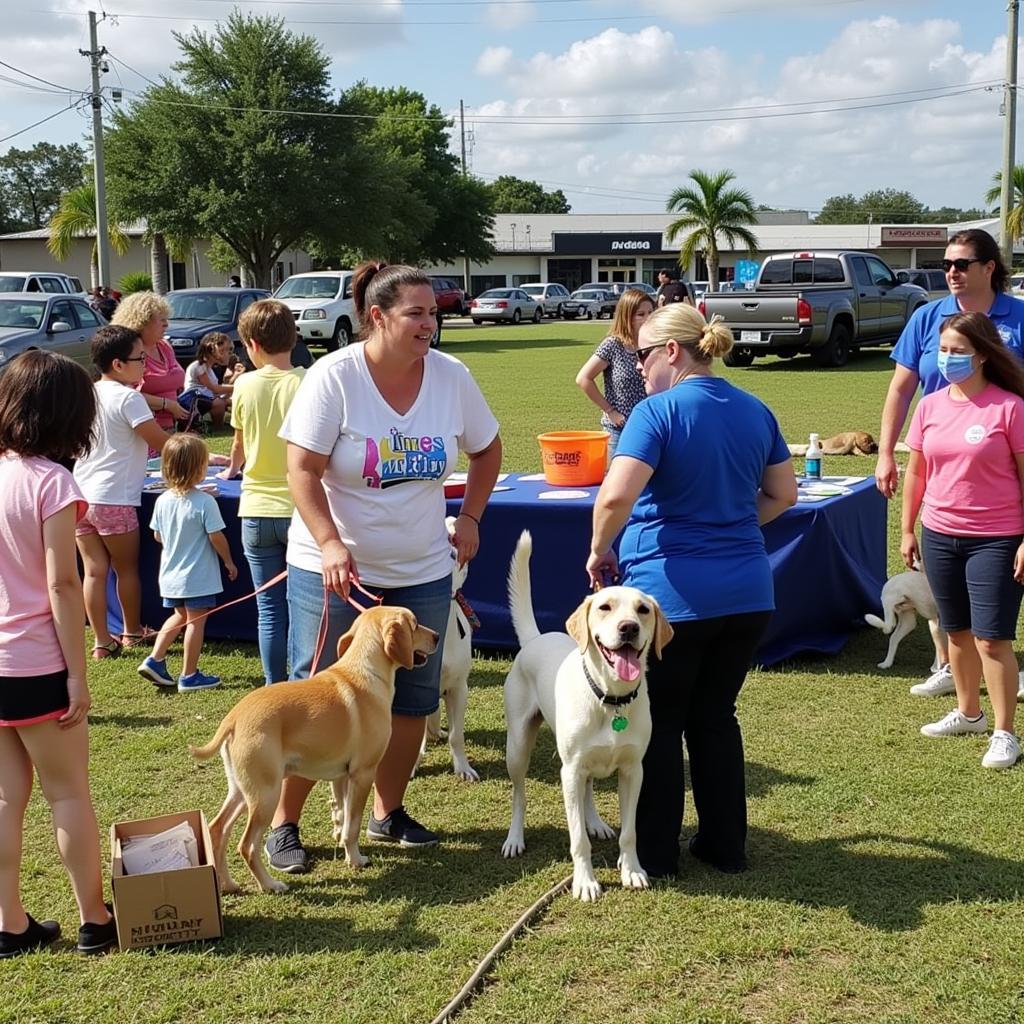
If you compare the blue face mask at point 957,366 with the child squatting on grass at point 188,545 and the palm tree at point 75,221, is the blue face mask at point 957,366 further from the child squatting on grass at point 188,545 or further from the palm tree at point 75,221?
the palm tree at point 75,221

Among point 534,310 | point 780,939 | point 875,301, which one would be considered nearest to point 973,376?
point 780,939

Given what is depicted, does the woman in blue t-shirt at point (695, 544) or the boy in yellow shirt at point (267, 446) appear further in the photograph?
the boy in yellow shirt at point (267, 446)

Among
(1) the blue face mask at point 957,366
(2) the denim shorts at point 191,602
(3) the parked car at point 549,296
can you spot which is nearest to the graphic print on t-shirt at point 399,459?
(1) the blue face mask at point 957,366

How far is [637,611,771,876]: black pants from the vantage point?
3.82 meters

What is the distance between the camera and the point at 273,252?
123 feet

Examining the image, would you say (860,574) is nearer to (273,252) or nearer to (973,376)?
(973,376)

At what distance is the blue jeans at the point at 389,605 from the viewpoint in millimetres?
3922

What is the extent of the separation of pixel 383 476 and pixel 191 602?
9.51ft

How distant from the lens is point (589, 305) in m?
51.1

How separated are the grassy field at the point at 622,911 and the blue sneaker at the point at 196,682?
1.56 ft

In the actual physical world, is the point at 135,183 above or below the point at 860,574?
above

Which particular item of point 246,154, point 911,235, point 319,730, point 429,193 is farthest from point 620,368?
point 911,235

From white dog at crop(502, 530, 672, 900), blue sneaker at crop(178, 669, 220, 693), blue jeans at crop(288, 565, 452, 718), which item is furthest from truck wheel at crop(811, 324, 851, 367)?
blue jeans at crop(288, 565, 452, 718)

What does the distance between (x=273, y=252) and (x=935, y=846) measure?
36137 millimetres
